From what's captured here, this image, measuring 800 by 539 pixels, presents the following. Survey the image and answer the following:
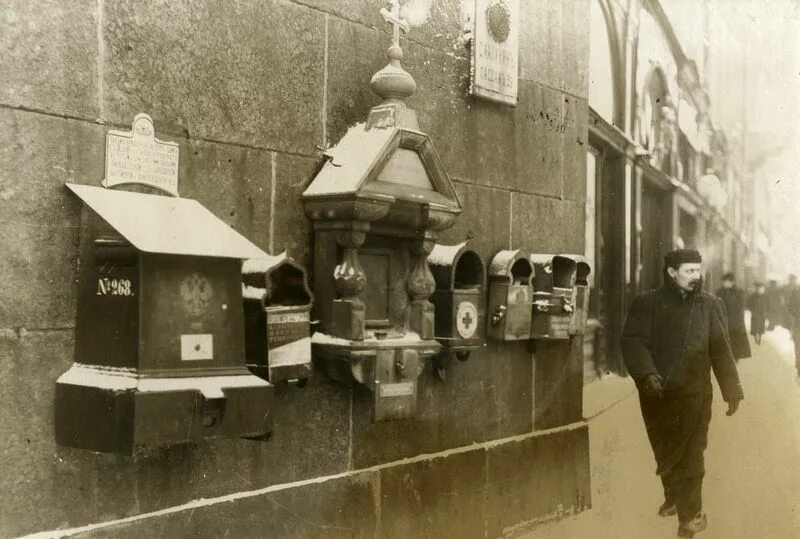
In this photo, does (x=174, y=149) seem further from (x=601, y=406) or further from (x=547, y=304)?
(x=601, y=406)

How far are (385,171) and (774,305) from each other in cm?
333

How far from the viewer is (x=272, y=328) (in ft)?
12.0

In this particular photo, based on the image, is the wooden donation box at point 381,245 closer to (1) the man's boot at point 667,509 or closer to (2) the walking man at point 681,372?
(2) the walking man at point 681,372

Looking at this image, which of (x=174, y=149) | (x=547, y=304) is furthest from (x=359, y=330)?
(x=547, y=304)

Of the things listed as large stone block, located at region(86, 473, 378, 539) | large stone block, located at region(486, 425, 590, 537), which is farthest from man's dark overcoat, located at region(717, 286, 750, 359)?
large stone block, located at region(86, 473, 378, 539)

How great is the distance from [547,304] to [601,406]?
1264 millimetres

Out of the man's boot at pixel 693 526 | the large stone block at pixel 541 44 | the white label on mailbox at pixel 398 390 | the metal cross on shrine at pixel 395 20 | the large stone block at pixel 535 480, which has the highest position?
the large stone block at pixel 541 44

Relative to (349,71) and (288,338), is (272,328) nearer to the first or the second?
(288,338)

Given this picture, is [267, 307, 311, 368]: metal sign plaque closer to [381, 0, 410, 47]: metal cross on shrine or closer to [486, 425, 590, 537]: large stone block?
[381, 0, 410, 47]: metal cross on shrine

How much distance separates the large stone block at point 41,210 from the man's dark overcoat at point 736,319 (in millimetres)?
4148

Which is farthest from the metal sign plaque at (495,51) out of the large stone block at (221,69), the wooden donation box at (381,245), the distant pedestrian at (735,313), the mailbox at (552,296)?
the distant pedestrian at (735,313)

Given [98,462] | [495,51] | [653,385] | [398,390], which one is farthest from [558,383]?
[98,462]

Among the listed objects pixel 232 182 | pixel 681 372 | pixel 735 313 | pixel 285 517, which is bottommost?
pixel 285 517

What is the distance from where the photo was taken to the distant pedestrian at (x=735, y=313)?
5680 mm
